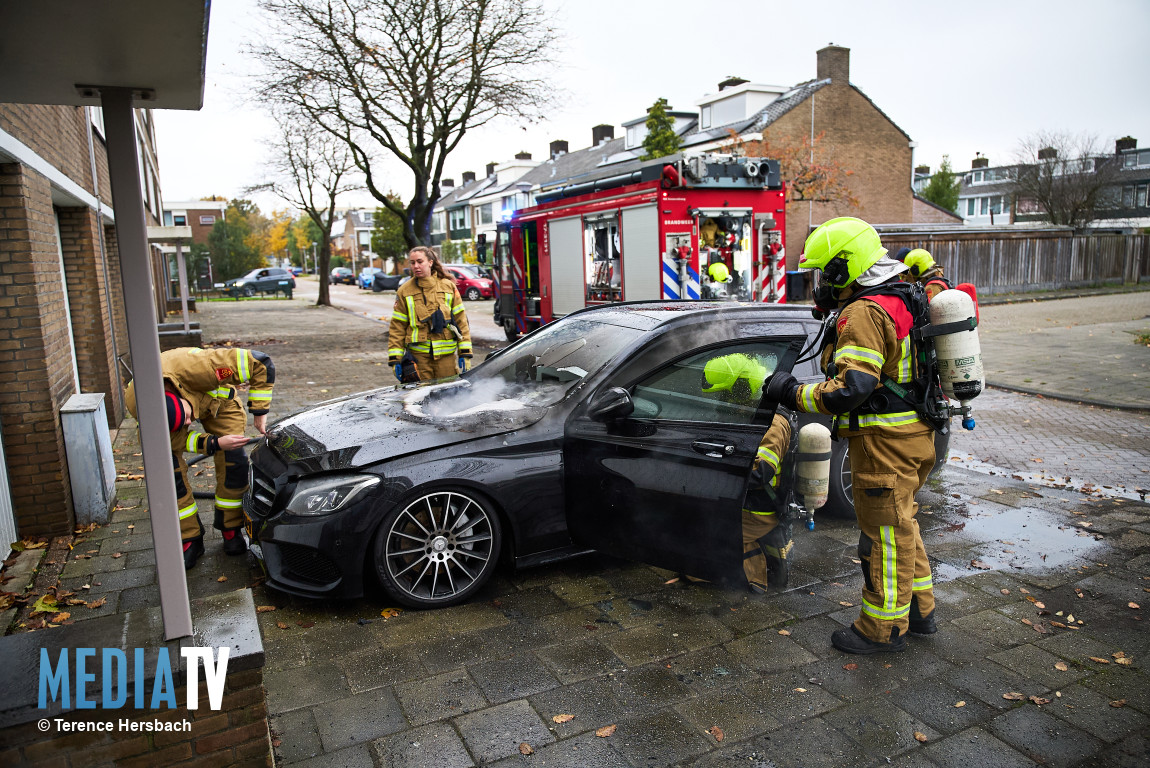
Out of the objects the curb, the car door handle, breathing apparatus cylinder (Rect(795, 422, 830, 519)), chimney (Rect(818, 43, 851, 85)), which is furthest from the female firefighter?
chimney (Rect(818, 43, 851, 85))

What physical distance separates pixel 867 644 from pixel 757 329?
175 centimetres

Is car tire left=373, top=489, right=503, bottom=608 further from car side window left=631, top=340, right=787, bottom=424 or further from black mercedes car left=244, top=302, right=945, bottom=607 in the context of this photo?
car side window left=631, top=340, right=787, bottom=424

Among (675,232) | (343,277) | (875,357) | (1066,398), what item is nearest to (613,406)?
(875,357)

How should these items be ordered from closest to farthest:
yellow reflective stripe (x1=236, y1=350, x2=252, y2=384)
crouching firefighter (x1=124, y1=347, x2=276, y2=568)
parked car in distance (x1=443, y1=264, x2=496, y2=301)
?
crouching firefighter (x1=124, y1=347, x2=276, y2=568) → yellow reflective stripe (x1=236, y1=350, x2=252, y2=384) → parked car in distance (x1=443, y1=264, x2=496, y2=301)

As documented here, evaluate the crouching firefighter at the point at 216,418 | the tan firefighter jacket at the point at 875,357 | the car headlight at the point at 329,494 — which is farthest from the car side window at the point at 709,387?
the crouching firefighter at the point at 216,418

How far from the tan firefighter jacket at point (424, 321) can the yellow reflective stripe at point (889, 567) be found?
13.9 feet

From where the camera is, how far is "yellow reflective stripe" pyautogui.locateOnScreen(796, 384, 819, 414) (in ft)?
10.8

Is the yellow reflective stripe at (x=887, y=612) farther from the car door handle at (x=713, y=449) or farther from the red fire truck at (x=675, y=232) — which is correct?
the red fire truck at (x=675, y=232)

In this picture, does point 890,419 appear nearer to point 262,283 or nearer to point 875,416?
point 875,416

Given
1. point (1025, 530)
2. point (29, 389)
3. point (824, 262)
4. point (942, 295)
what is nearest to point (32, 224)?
point (29, 389)

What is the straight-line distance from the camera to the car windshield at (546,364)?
14.2 feet

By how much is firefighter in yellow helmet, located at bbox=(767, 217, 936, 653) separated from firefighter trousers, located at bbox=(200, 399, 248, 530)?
305 cm

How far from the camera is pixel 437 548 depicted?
12.5 feet

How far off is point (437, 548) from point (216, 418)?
1653 mm
